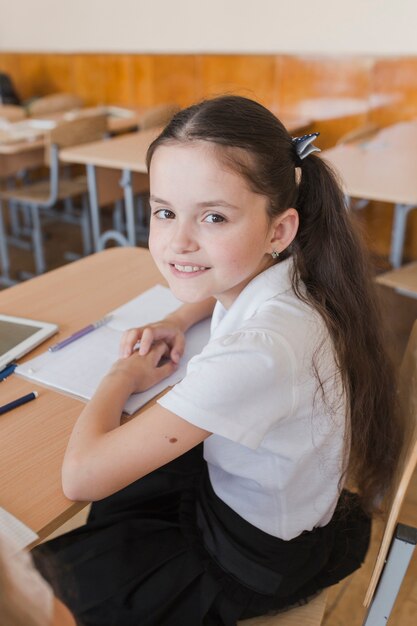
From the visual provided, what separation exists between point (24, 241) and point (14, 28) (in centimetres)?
241

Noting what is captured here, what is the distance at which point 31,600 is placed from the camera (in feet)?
1.30

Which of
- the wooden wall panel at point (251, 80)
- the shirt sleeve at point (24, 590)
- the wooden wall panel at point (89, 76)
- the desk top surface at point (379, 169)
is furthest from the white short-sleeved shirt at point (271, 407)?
the wooden wall panel at point (89, 76)

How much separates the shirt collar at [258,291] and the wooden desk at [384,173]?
128 cm

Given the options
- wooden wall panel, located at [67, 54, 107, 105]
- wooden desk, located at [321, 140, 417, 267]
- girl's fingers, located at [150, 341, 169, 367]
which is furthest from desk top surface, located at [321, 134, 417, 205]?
wooden wall panel, located at [67, 54, 107, 105]

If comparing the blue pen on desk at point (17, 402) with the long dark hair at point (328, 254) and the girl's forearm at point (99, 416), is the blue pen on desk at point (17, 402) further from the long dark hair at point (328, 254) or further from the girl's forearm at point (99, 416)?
the long dark hair at point (328, 254)

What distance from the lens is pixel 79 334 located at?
3.67 feet

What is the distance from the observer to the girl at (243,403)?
30.2 inches

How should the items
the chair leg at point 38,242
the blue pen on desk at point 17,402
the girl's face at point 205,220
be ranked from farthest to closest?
the chair leg at point 38,242, the blue pen on desk at point 17,402, the girl's face at point 205,220

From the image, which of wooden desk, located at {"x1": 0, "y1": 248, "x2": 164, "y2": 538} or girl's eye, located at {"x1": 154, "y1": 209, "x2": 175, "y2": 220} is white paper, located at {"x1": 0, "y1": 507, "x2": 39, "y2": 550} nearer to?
wooden desk, located at {"x1": 0, "y1": 248, "x2": 164, "y2": 538}

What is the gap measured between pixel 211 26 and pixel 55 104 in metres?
1.37

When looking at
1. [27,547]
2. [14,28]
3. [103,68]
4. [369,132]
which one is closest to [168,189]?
[27,547]

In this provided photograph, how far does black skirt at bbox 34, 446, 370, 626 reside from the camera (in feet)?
2.77

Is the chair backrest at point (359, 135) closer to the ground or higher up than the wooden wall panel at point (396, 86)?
closer to the ground

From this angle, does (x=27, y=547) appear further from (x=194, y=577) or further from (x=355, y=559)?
(x=355, y=559)
